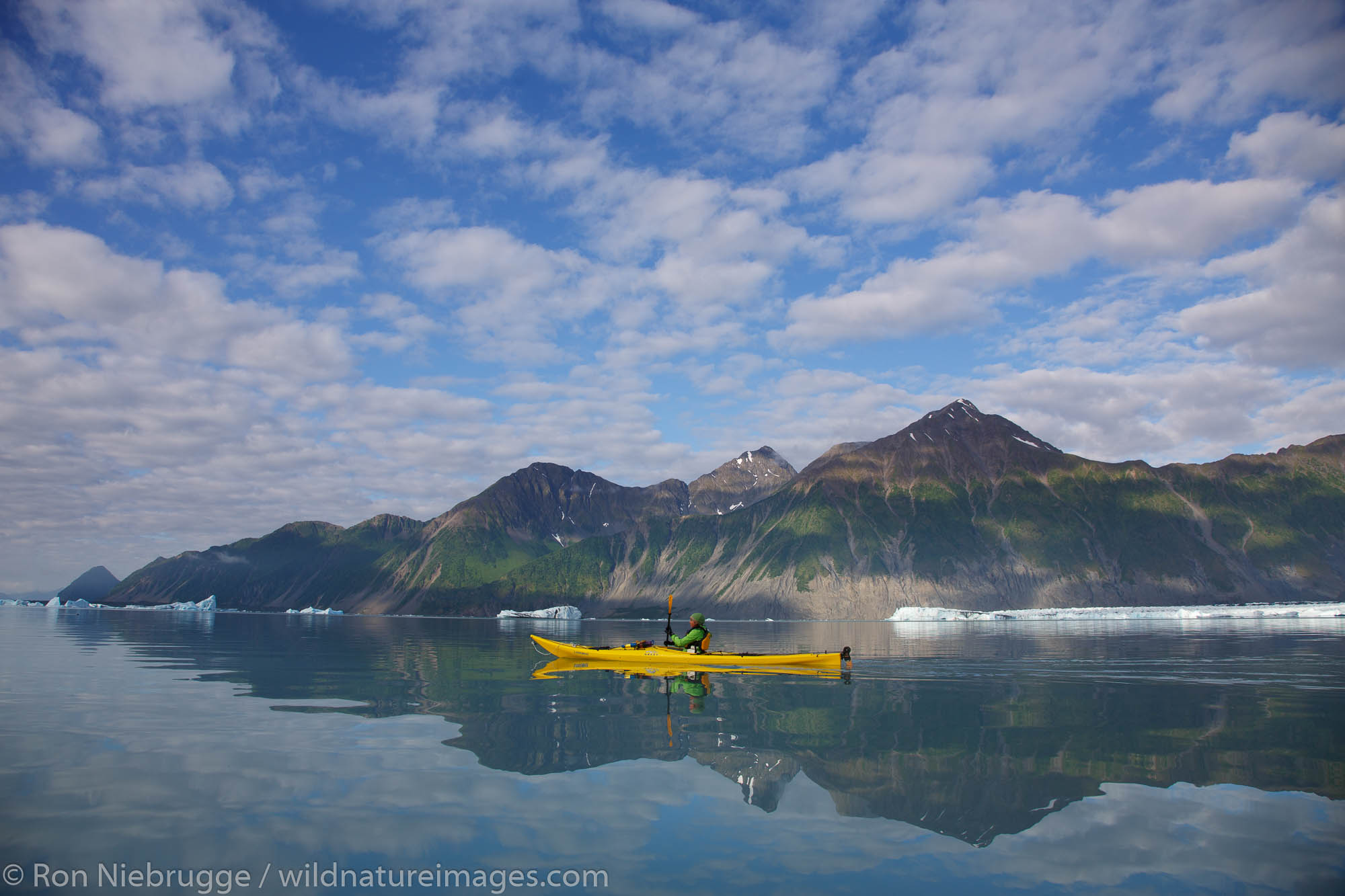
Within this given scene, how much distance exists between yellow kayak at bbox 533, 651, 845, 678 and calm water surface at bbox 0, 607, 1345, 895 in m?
4.80

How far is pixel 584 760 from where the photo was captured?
22.5m

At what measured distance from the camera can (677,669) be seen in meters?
47.5

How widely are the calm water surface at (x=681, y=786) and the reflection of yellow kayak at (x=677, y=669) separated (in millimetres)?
4849

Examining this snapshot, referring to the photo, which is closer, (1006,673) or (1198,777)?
(1198,777)

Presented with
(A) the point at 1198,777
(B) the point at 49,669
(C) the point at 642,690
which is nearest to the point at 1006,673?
(C) the point at 642,690

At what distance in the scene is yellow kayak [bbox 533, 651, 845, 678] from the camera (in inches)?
1816

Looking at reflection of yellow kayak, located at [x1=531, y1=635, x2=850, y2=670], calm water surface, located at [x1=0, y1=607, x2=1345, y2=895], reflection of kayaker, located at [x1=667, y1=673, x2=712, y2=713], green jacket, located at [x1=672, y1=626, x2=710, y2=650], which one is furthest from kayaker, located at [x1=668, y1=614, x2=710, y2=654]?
calm water surface, located at [x1=0, y1=607, x2=1345, y2=895]

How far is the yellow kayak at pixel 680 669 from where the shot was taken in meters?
46.1

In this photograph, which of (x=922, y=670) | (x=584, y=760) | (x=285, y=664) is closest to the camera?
(x=584, y=760)

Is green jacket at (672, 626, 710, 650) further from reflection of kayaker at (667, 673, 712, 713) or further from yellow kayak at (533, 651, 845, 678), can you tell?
reflection of kayaker at (667, 673, 712, 713)

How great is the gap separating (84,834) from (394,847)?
21.8 ft

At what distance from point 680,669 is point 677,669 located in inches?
7.2

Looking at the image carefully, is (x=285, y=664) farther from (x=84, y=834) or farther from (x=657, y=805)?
(x=657, y=805)

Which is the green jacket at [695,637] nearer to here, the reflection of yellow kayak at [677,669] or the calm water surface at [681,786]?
the reflection of yellow kayak at [677,669]
